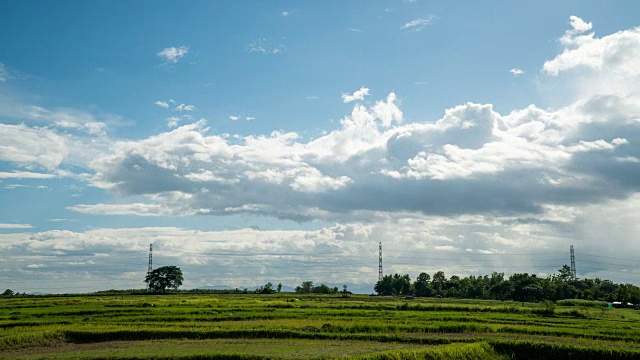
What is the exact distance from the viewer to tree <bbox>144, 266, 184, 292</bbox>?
158 m

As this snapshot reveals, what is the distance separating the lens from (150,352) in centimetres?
3412

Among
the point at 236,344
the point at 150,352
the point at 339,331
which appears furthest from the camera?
the point at 339,331

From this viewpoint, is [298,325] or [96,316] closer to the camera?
[298,325]

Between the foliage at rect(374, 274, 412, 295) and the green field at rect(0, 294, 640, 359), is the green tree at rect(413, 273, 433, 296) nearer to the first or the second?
the foliage at rect(374, 274, 412, 295)

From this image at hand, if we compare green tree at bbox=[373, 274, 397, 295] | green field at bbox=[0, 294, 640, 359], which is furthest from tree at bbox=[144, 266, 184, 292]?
green field at bbox=[0, 294, 640, 359]

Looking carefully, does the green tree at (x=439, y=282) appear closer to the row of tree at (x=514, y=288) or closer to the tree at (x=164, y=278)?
the row of tree at (x=514, y=288)

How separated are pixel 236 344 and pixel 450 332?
66.2 ft

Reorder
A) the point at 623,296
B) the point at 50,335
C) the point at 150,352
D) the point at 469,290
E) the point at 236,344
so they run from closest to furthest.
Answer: the point at 150,352 < the point at 236,344 < the point at 50,335 < the point at 623,296 < the point at 469,290

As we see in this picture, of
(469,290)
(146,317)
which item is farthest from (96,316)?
(469,290)

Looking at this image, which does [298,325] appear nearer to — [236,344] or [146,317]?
[236,344]

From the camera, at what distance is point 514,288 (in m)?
134

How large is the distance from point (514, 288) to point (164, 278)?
99.3 metres

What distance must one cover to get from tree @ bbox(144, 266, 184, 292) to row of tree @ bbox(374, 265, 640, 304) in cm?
7029

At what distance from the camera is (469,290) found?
165 m
